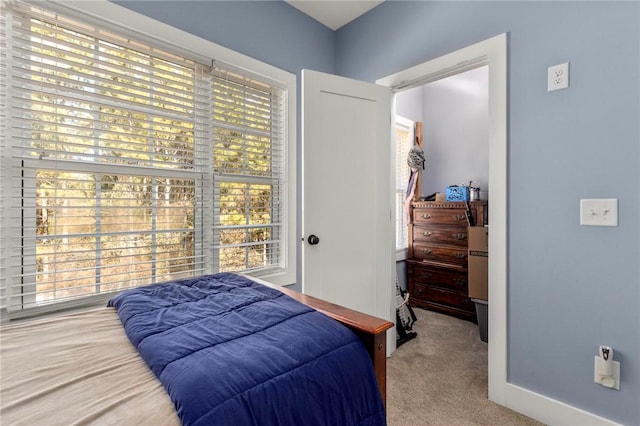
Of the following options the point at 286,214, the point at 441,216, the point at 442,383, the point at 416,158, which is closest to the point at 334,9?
the point at 286,214

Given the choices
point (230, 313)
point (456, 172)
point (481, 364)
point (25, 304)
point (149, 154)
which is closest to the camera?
point (230, 313)

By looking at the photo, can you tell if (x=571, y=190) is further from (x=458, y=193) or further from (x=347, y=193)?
(x=458, y=193)

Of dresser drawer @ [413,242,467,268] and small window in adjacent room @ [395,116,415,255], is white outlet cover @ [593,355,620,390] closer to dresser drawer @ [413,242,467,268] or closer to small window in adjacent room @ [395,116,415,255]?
dresser drawer @ [413,242,467,268]

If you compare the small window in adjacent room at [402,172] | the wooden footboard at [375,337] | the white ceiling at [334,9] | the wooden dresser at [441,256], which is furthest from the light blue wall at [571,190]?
the small window in adjacent room at [402,172]

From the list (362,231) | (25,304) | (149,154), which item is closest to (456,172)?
(362,231)

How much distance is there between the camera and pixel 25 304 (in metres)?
1.39

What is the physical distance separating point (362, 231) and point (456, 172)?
6.69 feet

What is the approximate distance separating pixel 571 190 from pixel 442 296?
6.87ft

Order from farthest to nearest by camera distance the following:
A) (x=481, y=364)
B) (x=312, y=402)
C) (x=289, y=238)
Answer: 1. (x=289, y=238)
2. (x=481, y=364)
3. (x=312, y=402)

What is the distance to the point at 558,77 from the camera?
162 cm

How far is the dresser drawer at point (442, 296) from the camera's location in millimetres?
3229

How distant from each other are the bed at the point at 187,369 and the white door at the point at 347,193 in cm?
94

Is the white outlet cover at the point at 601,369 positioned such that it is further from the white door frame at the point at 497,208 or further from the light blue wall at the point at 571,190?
the white door frame at the point at 497,208

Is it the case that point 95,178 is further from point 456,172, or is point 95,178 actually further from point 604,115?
point 456,172
